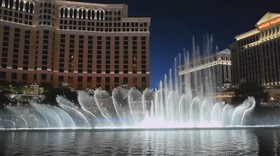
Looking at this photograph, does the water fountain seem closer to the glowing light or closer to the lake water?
the lake water

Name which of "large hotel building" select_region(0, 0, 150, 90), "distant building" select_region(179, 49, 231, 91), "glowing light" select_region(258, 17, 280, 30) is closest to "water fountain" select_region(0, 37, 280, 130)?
"large hotel building" select_region(0, 0, 150, 90)

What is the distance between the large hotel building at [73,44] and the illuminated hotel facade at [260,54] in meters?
41.7

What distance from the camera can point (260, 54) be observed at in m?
114

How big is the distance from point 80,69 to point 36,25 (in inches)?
911

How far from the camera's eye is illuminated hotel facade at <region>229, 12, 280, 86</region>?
106 m

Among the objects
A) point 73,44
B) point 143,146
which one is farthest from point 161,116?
point 73,44

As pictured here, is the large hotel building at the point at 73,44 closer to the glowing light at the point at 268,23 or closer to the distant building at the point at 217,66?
the distant building at the point at 217,66

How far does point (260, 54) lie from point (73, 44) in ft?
241

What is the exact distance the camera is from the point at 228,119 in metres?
48.3

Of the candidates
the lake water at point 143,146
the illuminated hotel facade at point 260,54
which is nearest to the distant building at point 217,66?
the illuminated hotel facade at point 260,54

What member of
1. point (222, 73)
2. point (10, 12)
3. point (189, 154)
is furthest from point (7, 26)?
point (189, 154)

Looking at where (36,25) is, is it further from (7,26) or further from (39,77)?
(39,77)

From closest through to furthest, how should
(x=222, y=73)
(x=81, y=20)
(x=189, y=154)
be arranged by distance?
(x=189, y=154), (x=81, y=20), (x=222, y=73)

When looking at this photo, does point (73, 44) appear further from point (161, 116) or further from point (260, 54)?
point (161, 116)
